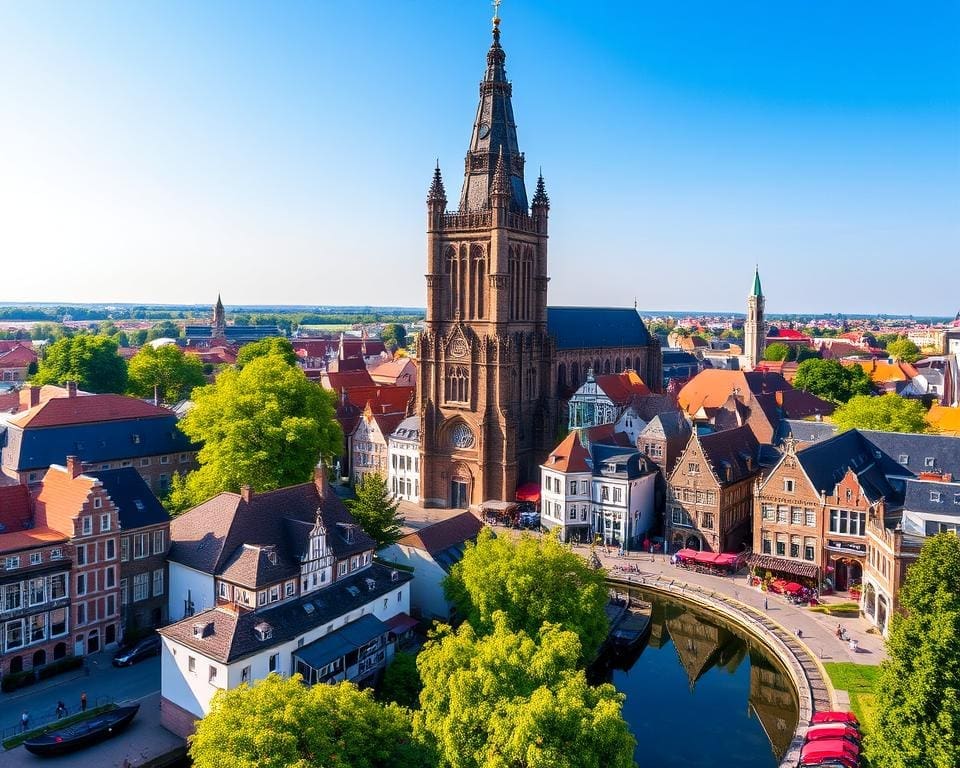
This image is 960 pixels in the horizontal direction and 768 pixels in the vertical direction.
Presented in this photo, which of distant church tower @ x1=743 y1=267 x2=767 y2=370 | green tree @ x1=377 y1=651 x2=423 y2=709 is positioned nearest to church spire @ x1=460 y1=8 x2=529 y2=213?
green tree @ x1=377 y1=651 x2=423 y2=709

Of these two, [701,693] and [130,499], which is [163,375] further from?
[701,693]

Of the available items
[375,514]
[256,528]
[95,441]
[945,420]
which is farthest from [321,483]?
[945,420]

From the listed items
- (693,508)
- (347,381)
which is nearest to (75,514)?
(693,508)

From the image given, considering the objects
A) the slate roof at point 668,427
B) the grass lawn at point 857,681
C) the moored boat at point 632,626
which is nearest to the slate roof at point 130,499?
the moored boat at point 632,626

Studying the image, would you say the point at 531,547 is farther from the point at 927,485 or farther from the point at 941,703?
the point at 927,485

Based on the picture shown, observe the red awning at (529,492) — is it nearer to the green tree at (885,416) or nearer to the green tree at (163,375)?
the green tree at (885,416)
